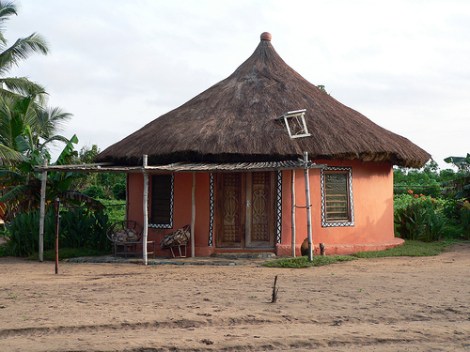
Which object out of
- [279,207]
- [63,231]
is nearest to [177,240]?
[279,207]

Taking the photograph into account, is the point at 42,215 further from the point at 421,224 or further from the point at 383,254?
the point at 421,224

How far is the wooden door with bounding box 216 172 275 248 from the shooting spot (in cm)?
1293

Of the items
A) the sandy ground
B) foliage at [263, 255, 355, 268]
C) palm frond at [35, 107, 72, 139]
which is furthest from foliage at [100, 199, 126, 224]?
the sandy ground

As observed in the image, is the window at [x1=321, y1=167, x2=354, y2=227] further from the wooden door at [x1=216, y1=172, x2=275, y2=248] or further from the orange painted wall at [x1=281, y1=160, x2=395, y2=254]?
the wooden door at [x1=216, y1=172, x2=275, y2=248]

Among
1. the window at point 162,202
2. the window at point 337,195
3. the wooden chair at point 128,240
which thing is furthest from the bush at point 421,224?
the wooden chair at point 128,240

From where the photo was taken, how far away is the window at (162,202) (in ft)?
43.9

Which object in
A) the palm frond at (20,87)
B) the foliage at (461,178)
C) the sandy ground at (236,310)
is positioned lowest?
the sandy ground at (236,310)

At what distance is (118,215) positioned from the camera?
23281 mm

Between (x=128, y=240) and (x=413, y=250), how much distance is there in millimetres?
6251

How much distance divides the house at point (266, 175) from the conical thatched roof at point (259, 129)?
0.09 feet

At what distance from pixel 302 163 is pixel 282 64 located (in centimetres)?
510

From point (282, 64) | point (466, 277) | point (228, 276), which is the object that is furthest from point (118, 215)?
point (466, 277)

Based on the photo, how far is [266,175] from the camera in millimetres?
12930

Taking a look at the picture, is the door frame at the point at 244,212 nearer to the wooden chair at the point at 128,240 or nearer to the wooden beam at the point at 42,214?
the wooden chair at the point at 128,240
